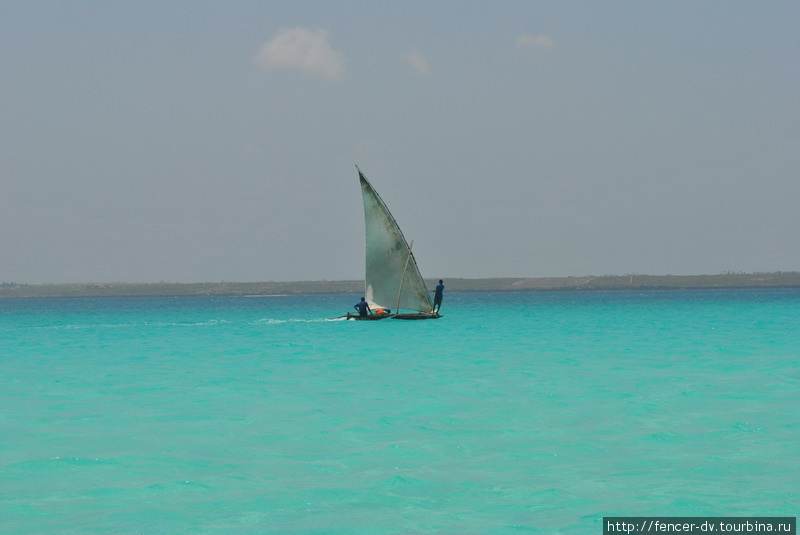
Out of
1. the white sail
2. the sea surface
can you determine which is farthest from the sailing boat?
the sea surface

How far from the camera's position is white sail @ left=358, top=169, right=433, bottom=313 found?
47.5 metres

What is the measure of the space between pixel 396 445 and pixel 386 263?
35.4 m

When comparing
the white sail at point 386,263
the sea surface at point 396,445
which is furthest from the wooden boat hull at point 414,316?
the sea surface at point 396,445

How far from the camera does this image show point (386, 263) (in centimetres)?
4856

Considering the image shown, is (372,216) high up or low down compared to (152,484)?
up

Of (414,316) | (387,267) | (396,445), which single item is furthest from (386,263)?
(396,445)

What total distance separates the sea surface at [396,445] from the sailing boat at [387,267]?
2070 centimetres

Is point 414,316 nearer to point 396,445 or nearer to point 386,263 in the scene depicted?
point 386,263

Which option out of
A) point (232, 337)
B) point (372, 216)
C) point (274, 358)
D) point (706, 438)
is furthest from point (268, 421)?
point (372, 216)

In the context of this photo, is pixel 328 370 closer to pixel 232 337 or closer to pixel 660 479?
pixel 660 479

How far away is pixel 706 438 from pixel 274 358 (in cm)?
1878

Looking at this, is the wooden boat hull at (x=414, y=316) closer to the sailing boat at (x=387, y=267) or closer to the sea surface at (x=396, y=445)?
the sailing boat at (x=387, y=267)

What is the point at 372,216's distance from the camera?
4759 centimetres

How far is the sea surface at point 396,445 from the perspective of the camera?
9.55m
